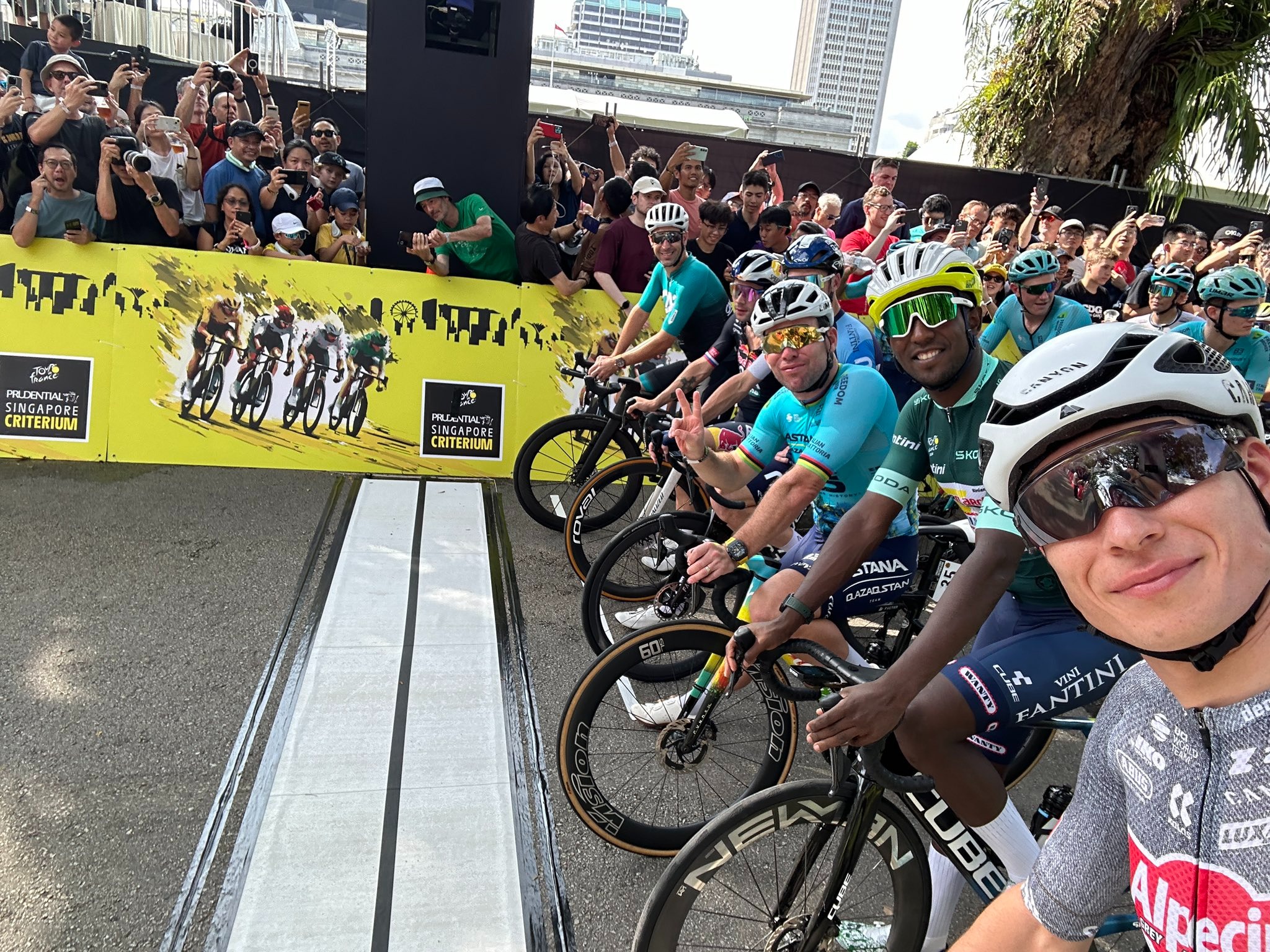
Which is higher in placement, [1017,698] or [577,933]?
[1017,698]

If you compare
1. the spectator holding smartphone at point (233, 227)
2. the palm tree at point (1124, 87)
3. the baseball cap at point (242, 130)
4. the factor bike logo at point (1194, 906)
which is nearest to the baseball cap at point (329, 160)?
the baseball cap at point (242, 130)

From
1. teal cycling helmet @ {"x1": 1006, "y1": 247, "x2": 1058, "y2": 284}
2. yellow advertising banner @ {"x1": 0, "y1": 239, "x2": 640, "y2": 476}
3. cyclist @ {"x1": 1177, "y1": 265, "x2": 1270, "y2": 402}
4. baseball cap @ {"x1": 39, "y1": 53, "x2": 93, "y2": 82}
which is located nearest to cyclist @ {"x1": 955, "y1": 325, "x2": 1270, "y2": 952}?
teal cycling helmet @ {"x1": 1006, "y1": 247, "x2": 1058, "y2": 284}

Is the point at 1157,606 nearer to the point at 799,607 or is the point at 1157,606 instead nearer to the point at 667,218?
the point at 799,607

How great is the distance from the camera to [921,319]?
301 centimetres

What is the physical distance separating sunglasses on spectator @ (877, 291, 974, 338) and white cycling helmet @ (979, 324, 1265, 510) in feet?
5.25

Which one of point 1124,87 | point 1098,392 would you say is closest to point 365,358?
point 1098,392

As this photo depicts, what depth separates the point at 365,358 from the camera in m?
6.82

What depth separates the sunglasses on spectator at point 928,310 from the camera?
9.86ft

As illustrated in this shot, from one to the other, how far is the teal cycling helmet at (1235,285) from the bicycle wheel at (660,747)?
482 centimetres

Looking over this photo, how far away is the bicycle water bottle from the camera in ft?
8.29

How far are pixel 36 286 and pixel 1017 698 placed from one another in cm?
713

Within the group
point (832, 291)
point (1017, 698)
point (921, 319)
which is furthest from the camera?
point (832, 291)

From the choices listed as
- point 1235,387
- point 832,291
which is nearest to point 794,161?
point 832,291

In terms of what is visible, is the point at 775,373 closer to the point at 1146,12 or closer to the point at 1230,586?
the point at 1230,586
